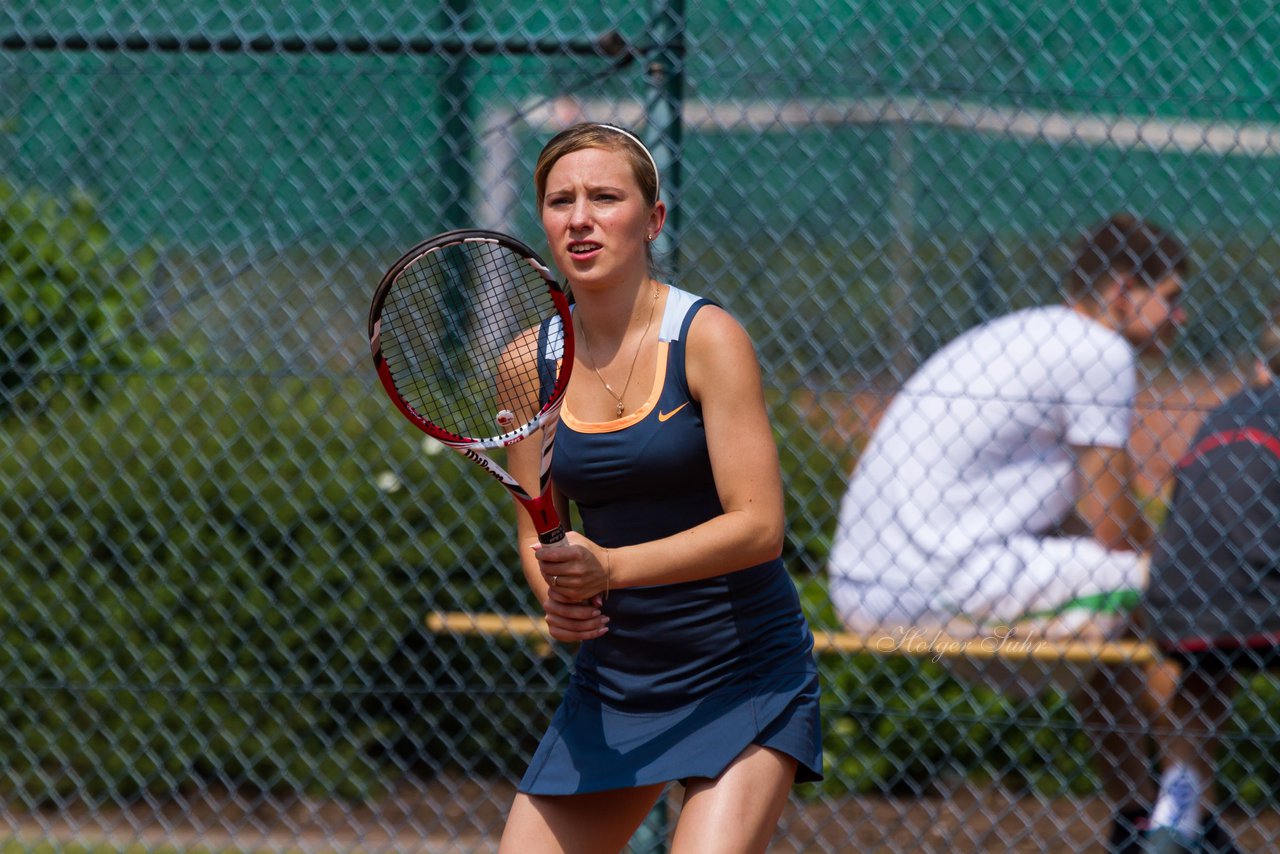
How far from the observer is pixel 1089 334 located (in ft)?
12.6

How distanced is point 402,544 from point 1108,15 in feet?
8.28

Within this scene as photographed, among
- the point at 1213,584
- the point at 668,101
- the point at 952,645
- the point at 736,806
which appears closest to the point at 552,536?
the point at 736,806

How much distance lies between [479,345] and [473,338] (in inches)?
1.7

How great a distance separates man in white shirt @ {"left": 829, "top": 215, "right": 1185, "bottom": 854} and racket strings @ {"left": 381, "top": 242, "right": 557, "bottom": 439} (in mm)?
1423

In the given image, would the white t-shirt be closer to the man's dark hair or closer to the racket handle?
the man's dark hair

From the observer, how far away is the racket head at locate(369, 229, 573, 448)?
238cm

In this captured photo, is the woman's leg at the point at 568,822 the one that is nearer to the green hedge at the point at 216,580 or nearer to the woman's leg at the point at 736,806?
the woman's leg at the point at 736,806

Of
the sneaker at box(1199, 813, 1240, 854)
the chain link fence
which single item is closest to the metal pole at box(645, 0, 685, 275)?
the chain link fence

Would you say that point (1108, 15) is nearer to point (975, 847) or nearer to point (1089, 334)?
point (1089, 334)

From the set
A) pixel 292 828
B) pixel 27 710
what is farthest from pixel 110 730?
pixel 292 828

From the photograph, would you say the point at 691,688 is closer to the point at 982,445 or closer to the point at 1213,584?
the point at 982,445

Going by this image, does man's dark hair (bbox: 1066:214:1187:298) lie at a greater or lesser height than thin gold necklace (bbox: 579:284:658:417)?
greater

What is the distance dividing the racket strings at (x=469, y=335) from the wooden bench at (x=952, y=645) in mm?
1340

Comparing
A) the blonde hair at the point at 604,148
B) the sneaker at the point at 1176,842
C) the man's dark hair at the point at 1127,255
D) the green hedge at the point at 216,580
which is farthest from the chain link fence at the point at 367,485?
the blonde hair at the point at 604,148
